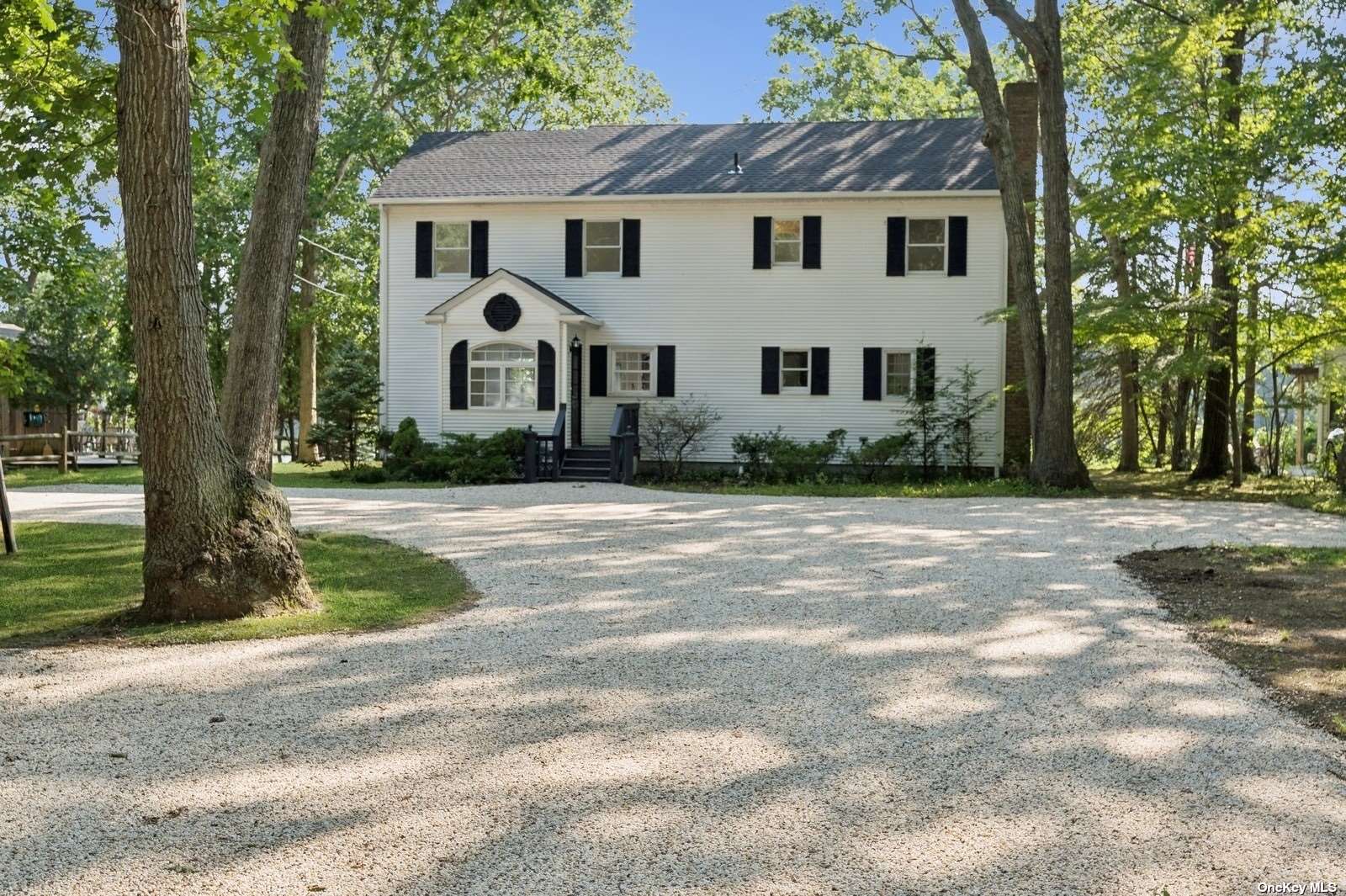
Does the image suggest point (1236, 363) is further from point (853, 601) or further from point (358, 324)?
point (358, 324)

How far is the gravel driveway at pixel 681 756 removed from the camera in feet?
11.6

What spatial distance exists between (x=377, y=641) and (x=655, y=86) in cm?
3298

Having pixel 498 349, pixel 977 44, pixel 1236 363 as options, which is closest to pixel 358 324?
pixel 498 349

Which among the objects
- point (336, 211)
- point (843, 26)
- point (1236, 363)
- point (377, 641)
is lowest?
point (377, 641)

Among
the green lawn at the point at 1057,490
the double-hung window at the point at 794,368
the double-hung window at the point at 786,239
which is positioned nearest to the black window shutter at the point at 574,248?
the double-hung window at the point at 786,239

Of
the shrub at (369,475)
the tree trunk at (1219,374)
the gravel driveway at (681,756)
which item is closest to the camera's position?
the gravel driveway at (681,756)

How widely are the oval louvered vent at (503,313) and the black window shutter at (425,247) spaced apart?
2045mm

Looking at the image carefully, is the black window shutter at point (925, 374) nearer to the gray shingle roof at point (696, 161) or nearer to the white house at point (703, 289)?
the white house at point (703, 289)

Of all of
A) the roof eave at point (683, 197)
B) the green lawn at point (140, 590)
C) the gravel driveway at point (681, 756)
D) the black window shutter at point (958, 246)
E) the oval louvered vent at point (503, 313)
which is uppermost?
the roof eave at point (683, 197)

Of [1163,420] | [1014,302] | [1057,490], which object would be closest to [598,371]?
[1014,302]

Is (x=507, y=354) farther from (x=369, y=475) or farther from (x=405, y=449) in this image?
(x=369, y=475)

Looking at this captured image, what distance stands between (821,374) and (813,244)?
94.1 inches

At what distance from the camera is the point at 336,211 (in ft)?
96.0

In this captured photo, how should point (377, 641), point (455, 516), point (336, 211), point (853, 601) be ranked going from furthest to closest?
point (336, 211)
point (455, 516)
point (853, 601)
point (377, 641)
